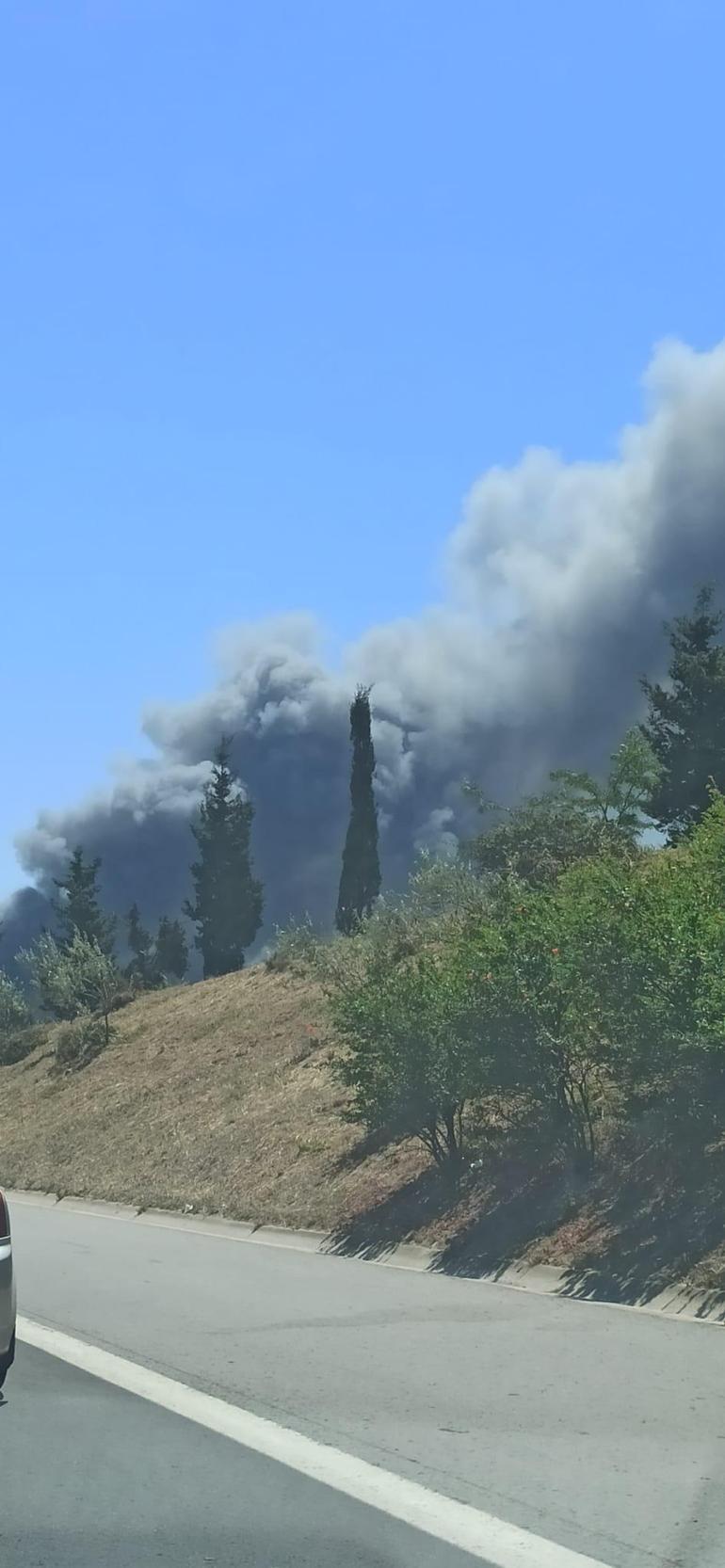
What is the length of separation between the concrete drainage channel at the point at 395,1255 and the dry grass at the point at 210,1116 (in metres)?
0.25

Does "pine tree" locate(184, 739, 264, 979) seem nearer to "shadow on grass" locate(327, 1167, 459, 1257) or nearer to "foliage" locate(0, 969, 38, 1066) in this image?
"foliage" locate(0, 969, 38, 1066)

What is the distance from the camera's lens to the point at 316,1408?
7590 mm

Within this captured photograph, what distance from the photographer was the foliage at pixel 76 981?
3591cm

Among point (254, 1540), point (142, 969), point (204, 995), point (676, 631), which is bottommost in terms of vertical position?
point (254, 1540)

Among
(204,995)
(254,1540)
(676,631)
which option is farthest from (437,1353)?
(676,631)

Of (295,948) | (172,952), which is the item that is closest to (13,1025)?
(295,948)

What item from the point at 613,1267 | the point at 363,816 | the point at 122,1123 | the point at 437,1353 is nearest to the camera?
the point at 437,1353

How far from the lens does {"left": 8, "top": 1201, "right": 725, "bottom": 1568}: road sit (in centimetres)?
592

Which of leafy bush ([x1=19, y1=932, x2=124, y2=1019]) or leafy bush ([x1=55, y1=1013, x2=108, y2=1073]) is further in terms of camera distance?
leafy bush ([x1=19, y1=932, x2=124, y2=1019])

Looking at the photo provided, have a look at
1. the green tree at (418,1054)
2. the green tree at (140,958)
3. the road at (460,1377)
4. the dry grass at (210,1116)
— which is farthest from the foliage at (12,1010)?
the road at (460,1377)

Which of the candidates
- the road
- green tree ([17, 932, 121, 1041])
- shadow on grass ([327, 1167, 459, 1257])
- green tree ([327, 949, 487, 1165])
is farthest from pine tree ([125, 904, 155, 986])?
the road

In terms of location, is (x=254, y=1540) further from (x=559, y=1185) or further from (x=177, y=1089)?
(x=177, y=1089)

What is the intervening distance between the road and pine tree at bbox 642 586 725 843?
22570 mm

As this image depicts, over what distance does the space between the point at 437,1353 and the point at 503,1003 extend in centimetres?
481
